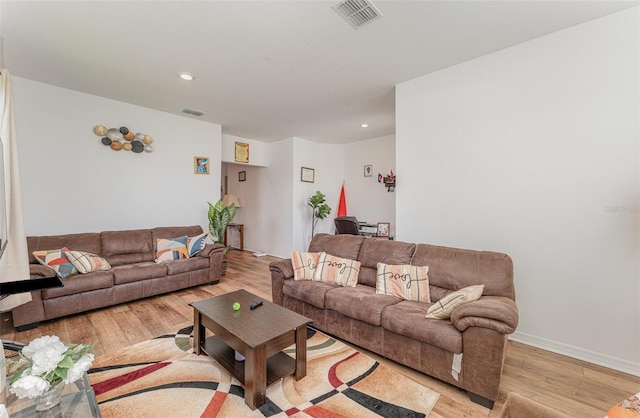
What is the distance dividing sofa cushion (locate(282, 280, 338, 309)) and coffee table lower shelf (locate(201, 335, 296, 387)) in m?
0.61

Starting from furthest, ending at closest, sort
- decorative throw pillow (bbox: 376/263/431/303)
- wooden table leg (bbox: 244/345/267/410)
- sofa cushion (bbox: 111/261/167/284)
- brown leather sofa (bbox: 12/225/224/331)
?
sofa cushion (bbox: 111/261/167/284) < brown leather sofa (bbox: 12/225/224/331) < decorative throw pillow (bbox: 376/263/431/303) < wooden table leg (bbox: 244/345/267/410)

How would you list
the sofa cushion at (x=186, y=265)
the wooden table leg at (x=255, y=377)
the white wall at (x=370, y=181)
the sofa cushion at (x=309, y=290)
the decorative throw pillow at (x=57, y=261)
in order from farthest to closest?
the white wall at (x=370, y=181) < the sofa cushion at (x=186, y=265) < the decorative throw pillow at (x=57, y=261) < the sofa cushion at (x=309, y=290) < the wooden table leg at (x=255, y=377)

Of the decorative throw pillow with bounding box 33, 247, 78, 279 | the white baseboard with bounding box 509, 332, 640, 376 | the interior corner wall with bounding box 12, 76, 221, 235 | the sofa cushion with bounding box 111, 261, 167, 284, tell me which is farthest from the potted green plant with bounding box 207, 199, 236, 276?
the white baseboard with bounding box 509, 332, 640, 376

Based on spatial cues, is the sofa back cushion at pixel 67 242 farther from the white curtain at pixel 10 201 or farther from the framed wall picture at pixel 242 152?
the framed wall picture at pixel 242 152

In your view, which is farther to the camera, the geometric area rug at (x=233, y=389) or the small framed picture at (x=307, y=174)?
the small framed picture at (x=307, y=174)

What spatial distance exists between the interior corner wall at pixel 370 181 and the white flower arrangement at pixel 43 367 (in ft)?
16.7

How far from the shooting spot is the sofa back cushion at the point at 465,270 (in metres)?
2.13

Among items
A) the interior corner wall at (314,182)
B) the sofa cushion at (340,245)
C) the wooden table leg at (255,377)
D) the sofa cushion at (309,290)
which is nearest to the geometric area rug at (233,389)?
the wooden table leg at (255,377)

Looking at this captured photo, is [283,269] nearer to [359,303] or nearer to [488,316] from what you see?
[359,303]

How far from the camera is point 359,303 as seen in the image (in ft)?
7.47

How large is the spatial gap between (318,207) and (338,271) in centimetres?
330

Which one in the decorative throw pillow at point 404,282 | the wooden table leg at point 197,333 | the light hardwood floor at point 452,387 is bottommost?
the light hardwood floor at point 452,387

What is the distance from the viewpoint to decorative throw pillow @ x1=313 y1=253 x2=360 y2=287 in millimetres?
2807

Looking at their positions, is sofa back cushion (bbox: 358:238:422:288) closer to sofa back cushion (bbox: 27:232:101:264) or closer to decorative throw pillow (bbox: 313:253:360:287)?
decorative throw pillow (bbox: 313:253:360:287)
